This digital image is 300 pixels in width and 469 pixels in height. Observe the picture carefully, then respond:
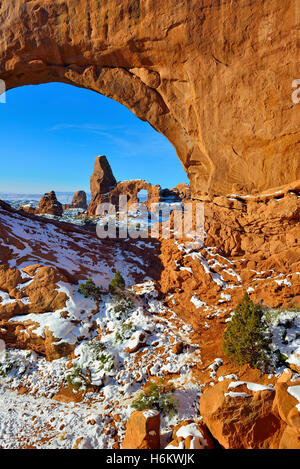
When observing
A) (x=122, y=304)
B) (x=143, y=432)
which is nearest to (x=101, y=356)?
(x=122, y=304)

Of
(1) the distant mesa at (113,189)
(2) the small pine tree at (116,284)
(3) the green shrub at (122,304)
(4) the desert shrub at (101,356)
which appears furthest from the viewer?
(1) the distant mesa at (113,189)

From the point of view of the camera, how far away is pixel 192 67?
46.2 ft

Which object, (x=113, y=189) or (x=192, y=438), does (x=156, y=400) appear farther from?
(x=113, y=189)

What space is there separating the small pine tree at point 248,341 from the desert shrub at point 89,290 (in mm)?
7506

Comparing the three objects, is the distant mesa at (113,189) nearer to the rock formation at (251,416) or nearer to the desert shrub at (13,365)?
the desert shrub at (13,365)

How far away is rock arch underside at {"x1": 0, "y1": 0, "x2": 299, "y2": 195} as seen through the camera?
41.1 ft

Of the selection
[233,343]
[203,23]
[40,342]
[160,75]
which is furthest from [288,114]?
[40,342]

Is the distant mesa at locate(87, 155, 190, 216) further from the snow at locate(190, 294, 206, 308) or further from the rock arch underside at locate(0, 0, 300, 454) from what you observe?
the snow at locate(190, 294, 206, 308)

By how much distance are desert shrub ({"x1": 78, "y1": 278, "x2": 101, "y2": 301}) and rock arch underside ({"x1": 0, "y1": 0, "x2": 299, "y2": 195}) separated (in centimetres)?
1001

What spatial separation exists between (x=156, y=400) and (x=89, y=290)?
6.99 metres

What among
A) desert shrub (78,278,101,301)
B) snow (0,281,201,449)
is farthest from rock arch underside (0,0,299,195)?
snow (0,281,201,449)

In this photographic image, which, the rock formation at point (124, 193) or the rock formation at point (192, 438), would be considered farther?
the rock formation at point (124, 193)

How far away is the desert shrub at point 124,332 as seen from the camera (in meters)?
11.4

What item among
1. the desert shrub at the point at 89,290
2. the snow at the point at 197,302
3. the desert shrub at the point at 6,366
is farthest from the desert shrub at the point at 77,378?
the snow at the point at 197,302
